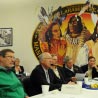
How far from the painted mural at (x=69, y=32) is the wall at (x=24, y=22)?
135 mm

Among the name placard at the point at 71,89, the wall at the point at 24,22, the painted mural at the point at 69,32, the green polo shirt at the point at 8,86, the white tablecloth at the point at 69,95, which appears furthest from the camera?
the wall at the point at 24,22

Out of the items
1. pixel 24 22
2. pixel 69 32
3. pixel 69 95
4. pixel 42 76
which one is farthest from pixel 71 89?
pixel 24 22

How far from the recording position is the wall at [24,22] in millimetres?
6328

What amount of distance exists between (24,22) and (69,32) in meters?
1.22

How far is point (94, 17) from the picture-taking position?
614 centimetres

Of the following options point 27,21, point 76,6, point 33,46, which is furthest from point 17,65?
point 76,6

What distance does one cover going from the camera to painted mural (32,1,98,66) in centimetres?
613

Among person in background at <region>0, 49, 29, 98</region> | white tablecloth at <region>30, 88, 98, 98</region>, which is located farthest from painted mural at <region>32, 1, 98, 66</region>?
person in background at <region>0, 49, 29, 98</region>

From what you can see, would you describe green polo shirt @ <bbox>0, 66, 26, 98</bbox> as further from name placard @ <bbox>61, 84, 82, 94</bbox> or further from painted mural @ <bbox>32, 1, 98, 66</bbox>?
painted mural @ <bbox>32, 1, 98, 66</bbox>

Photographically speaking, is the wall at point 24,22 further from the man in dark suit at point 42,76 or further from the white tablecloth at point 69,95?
the white tablecloth at point 69,95

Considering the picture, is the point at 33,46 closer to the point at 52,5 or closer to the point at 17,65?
the point at 17,65

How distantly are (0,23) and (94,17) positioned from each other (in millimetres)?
2433

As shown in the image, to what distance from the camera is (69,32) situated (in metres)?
6.25

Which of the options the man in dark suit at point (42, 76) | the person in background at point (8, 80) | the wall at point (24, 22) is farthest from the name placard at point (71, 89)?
the wall at point (24, 22)
